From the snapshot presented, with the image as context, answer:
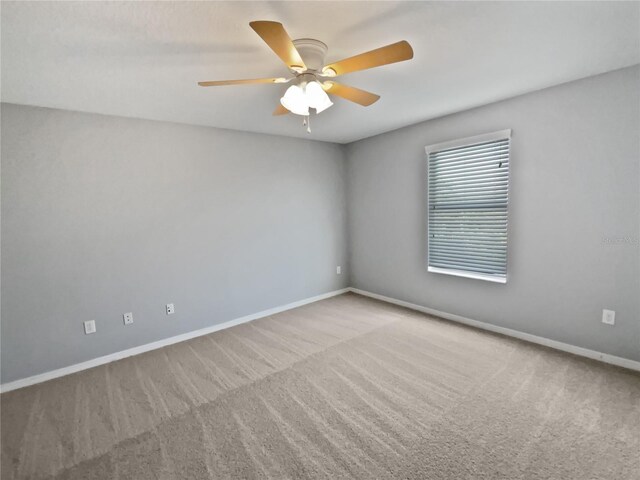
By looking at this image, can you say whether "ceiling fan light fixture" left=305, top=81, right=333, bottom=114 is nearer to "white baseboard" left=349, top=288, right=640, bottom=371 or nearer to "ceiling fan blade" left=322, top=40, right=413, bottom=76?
"ceiling fan blade" left=322, top=40, right=413, bottom=76

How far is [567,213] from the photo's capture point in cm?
260

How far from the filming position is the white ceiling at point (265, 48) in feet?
4.83

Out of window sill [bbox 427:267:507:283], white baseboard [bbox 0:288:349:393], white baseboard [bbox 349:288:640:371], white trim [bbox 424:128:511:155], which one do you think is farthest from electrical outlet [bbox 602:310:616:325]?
white baseboard [bbox 0:288:349:393]

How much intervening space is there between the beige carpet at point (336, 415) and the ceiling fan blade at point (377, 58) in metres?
2.14

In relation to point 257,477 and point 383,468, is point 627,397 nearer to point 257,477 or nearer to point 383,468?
point 383,468

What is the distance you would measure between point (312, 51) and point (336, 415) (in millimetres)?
2342

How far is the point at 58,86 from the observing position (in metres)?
2.14

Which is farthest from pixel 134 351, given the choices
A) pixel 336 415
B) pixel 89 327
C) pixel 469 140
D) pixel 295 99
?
pixel 469 140

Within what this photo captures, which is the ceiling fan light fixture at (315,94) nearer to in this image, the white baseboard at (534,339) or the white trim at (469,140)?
the white trim at (469,140)

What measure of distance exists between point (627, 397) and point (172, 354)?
377 centimetres

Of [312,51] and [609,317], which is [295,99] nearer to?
[312,51]

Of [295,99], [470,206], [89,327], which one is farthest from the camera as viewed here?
[470,206]

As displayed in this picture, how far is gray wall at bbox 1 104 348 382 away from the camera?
8.04ft

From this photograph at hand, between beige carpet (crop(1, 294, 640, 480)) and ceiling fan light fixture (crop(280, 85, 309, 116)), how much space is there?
205 centimetres
